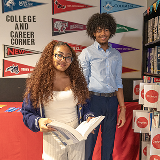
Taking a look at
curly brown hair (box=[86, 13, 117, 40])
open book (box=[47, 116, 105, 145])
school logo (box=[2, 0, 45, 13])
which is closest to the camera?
open book (box=[47, 116, 105, 145])

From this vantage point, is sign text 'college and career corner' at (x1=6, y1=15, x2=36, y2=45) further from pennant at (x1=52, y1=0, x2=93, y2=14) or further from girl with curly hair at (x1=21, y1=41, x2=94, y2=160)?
girl with curly hair at (x1=21, y1=41, x2=94, y2=160)

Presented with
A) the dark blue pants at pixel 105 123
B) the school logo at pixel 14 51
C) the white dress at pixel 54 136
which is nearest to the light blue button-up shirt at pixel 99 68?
the dark blue pants at pixel 105 123

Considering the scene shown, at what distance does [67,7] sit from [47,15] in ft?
1.08

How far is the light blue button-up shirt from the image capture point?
5.76 ft

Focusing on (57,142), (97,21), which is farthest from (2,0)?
(57,142)

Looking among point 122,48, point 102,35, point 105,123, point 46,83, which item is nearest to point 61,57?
point 46,83

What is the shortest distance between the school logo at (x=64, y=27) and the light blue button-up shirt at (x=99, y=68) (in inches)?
36.9

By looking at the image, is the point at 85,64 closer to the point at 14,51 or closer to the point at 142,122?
the point at 142,122

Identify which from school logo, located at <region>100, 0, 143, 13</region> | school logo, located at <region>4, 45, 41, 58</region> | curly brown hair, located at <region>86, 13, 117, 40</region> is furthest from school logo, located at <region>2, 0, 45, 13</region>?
curly brown hair, located at <region>86, 13, 117, 40</region>

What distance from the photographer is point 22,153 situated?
82.6 inches

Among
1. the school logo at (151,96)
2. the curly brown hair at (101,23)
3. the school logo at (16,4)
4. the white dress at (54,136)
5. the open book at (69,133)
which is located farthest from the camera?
the school logo at (16,4)

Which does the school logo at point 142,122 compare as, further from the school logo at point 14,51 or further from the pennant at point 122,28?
the school logo at point 14,51

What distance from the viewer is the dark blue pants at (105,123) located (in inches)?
68.2

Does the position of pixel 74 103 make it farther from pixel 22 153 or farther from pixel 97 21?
pixel 22 153
